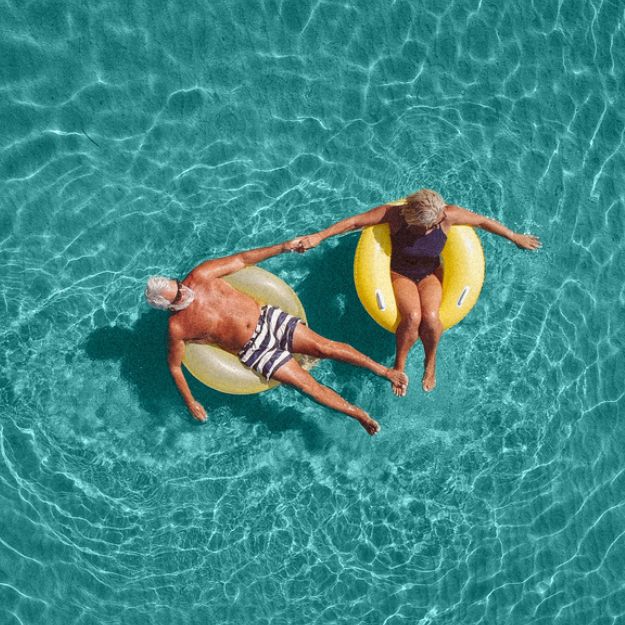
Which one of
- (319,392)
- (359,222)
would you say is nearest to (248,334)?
(319,392)

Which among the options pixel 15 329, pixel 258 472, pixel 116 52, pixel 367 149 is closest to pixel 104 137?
pixel 116 52

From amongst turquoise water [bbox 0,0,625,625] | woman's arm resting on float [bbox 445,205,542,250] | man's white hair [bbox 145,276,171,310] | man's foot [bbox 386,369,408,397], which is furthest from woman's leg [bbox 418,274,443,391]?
man's white hair [bbox 145,276,171,310]

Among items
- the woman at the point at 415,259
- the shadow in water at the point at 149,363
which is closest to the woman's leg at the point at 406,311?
the woman at the point at 415,259

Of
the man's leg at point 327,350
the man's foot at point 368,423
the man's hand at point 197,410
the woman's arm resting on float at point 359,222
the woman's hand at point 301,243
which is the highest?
the woman's hand at point 301,243

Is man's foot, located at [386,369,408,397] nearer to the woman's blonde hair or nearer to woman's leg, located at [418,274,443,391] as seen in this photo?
woman's leg, located at [418,274,443,391]

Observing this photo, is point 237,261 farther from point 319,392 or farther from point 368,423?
point 368,423

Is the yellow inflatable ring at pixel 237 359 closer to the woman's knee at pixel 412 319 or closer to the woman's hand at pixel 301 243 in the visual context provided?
the woman's hand at pixel 301 243
